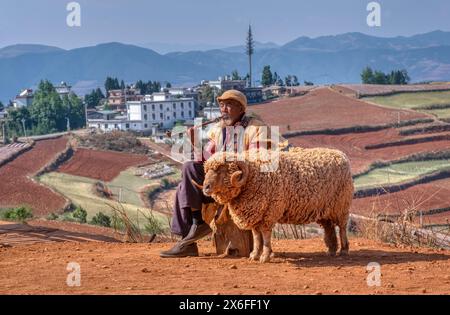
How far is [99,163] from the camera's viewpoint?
50875 millimetres

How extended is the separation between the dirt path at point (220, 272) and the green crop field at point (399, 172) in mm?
34261

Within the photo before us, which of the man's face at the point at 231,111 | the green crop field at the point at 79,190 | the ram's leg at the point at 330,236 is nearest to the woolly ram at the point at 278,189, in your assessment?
the ram's leg at the point at 330,236

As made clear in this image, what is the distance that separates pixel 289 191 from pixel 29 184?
1399 inches

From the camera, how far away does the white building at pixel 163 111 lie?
257 feet

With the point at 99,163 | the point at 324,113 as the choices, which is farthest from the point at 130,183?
the point at 324,113

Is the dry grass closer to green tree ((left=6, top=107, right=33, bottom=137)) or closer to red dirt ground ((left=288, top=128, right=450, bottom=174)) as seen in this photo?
red dirt ground ((left=288, top=128, right=450, bottom=174))

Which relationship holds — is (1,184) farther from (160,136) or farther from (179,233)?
(179,233)

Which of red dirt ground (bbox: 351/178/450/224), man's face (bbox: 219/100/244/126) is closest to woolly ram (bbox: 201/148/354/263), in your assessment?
man's face (bbox: 219/100/244/126)

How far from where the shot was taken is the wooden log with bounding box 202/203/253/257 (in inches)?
286

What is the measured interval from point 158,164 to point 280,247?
41.2 m

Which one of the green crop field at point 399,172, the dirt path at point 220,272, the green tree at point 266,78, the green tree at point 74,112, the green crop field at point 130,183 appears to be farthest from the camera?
the green tree at point 266,78

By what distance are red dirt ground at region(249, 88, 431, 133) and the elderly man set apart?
154 feet

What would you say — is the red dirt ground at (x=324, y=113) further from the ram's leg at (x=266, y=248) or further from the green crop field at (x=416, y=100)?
the ram's leg at (x=266, y=248)
